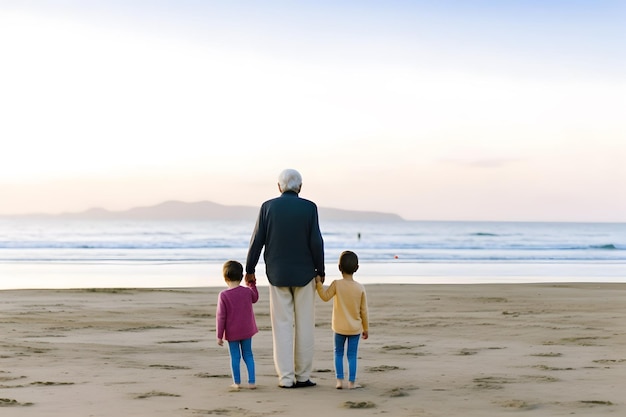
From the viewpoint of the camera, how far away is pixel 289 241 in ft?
24.1

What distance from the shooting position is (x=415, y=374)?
26.5ft

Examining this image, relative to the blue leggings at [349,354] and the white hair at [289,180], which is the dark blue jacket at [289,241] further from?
the blue leggings at [349,354]

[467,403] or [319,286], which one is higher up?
[319,286]

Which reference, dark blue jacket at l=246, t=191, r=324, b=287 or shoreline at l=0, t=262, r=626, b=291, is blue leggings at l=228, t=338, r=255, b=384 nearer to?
dark blue jacket at l=246, t=191, r=324, b=287

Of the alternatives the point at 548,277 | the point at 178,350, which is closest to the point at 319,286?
the point at 178,350

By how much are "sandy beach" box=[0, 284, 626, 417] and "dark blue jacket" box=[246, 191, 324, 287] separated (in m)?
0.99

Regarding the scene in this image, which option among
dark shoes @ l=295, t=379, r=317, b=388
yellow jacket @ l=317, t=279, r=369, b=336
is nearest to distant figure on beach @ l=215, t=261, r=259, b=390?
dark shoes @ l=295, t=379, r=317, b=388

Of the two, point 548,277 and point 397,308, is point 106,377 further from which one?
point 548,277

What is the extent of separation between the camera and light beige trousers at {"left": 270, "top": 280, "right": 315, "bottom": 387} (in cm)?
734

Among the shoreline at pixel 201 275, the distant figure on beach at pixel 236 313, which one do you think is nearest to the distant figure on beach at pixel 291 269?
the distant figure on beach at pixel 236 313

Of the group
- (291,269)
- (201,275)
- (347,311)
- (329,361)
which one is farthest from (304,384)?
(201,275)

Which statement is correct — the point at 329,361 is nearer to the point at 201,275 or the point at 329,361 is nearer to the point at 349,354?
the point at 349,354

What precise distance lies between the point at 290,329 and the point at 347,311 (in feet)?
1.72

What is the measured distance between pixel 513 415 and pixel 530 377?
1785 mm
